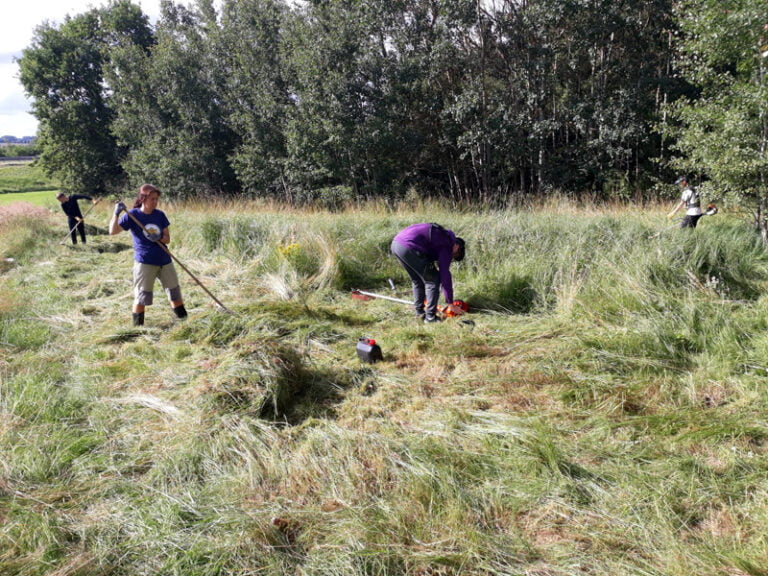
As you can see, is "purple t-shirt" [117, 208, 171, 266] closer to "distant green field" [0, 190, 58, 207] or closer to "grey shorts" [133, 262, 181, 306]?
"grey shorts" [133, 262, 181, 306]

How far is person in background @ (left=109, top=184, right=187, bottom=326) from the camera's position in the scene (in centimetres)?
431

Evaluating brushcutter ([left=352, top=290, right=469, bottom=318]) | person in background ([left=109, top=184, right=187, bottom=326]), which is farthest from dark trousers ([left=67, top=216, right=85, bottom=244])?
brushcutter ([left=352, top=290, right=469, bottom=318])

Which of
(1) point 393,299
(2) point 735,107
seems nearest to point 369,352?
(1) point 393,299

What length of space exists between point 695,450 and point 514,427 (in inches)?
39.0

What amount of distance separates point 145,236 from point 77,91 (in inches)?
1011

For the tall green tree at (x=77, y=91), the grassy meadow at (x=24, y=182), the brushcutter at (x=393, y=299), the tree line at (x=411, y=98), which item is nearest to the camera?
the brushcutter at (x=393, y=299)

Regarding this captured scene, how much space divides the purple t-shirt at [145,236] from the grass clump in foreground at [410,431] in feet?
2.43

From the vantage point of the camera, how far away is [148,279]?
4492mm

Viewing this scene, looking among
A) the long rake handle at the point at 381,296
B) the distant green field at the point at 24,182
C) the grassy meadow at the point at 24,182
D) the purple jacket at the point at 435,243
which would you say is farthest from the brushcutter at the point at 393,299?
the distant green field at the point at 24,182

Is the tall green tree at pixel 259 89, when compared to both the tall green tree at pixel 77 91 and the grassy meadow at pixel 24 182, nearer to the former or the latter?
the tall green tree at pixel 77 91

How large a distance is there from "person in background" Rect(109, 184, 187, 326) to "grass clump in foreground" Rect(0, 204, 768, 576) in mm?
380

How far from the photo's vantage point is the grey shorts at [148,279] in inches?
176

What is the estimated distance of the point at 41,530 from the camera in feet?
6.13

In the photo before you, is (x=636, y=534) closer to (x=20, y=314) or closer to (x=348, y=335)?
(x=348, y=335)
